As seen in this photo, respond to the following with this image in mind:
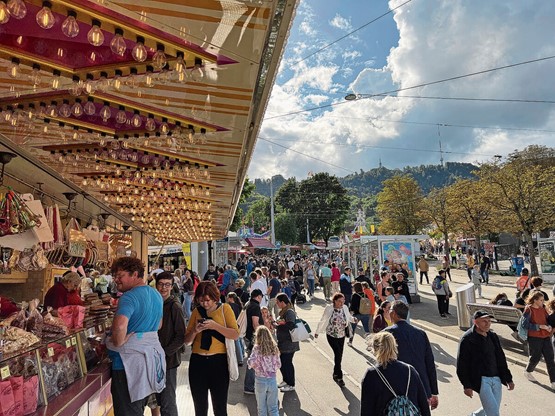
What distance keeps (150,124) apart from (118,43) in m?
1.86

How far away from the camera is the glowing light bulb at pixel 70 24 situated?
8.68ft

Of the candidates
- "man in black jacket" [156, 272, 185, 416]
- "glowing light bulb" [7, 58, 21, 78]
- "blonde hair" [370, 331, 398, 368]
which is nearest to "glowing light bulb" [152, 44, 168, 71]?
"glowing light bulb" [7, 58, 21, 78]

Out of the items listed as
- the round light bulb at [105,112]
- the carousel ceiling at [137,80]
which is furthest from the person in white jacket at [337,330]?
the round light bulb at [105,112]

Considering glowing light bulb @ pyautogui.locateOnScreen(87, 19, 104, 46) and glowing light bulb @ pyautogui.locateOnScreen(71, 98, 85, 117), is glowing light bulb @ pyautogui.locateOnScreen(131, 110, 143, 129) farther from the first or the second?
glowing light bulb @ pyautogui.locateOnScreen(87, 19, 104, 46)

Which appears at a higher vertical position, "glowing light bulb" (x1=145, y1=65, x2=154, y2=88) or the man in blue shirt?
"glowing light bulb" (x1=145, y1=65, x2=154, y2=88)

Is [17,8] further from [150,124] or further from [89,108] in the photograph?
[150,124]

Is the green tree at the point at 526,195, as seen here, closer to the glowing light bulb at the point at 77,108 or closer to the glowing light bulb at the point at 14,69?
the glowing light bulb at the point at 77,108

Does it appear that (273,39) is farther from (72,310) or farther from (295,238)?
(295,238)

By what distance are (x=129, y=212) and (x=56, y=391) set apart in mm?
8432

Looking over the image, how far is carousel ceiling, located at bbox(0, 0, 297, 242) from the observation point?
267cm

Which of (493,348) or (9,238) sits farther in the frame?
(9,238)

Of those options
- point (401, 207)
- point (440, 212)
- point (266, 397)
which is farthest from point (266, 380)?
point (401, 207)

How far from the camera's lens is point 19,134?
16.4 feet

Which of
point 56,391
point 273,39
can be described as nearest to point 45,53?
point 273,39
